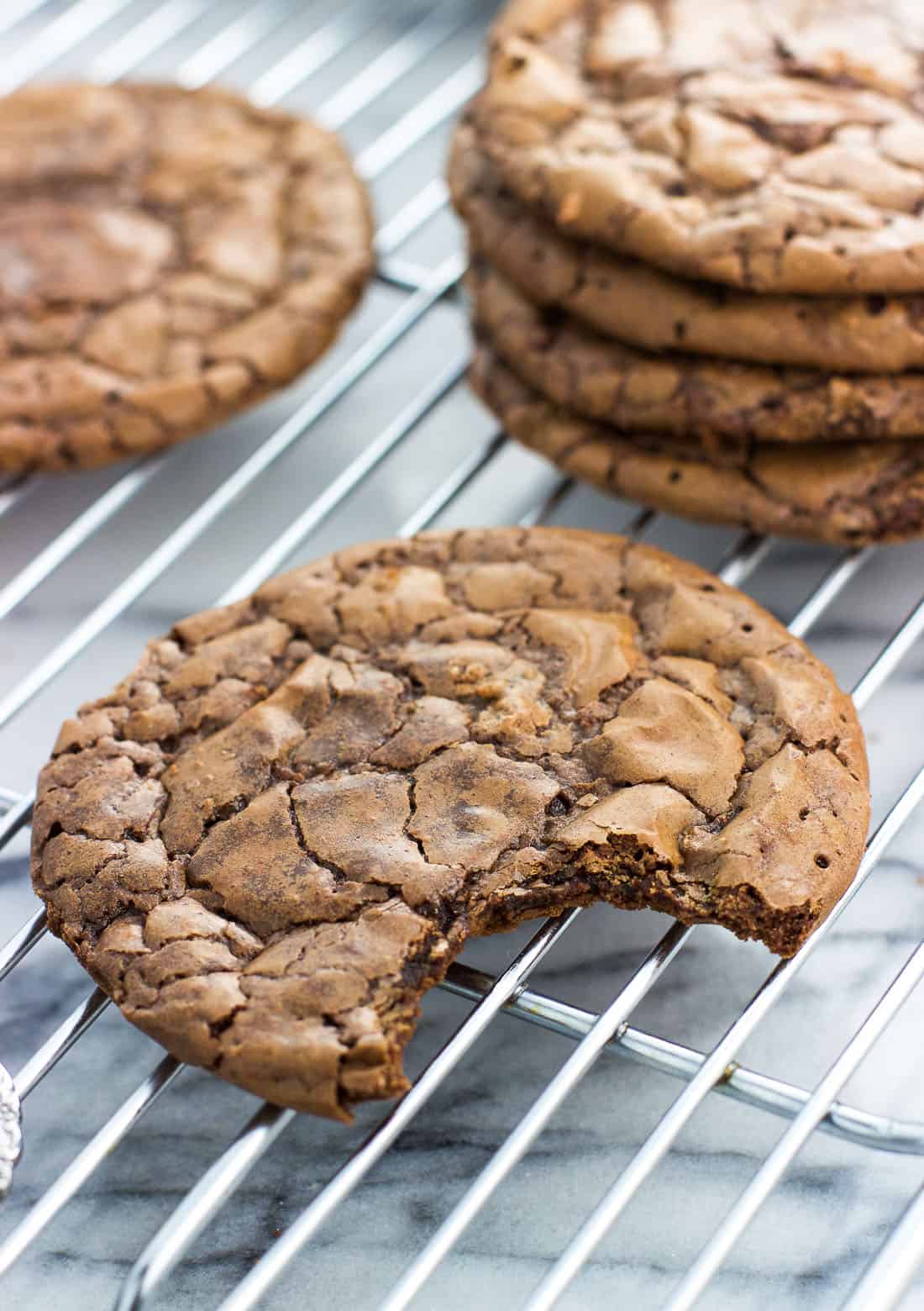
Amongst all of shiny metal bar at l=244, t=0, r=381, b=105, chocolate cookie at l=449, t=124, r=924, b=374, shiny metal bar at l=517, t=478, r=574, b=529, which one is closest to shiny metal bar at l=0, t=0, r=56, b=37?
shiny metal bar at l=244, t=0, r=381, b=105

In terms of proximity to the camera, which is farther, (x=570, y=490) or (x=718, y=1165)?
(x=570, y=490)

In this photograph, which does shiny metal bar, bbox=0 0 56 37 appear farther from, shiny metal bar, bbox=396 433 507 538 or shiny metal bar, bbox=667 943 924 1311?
shiny metal bar, bbox=667 943 924 1311

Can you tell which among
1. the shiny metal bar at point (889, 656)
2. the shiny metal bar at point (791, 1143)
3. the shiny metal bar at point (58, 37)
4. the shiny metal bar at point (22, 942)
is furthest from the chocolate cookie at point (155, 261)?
the shiny metal bar at point (791, 1143)

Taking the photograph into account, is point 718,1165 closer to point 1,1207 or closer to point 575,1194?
point 575,1194

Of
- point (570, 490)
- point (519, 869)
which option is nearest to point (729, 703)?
point (519, 869)

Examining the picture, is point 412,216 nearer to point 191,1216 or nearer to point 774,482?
point 774,482

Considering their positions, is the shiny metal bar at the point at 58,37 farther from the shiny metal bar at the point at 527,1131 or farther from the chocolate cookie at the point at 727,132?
the shiny metal bar at the point at 527,1131
